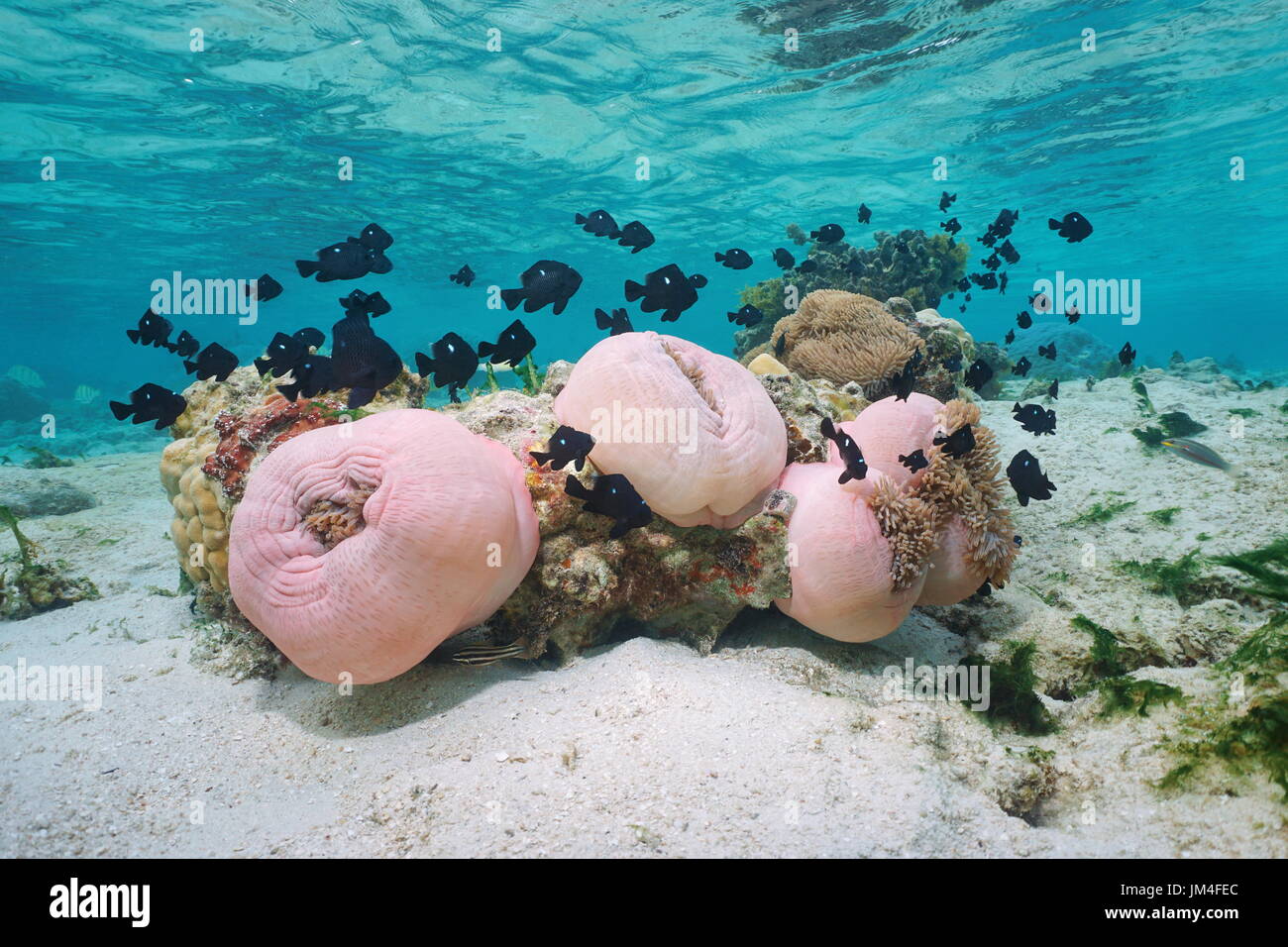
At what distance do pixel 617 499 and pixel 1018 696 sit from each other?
2585 mm

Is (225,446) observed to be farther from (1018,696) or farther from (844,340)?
(844,340)

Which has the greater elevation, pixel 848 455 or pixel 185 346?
pixel 185 346

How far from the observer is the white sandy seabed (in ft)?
7.80

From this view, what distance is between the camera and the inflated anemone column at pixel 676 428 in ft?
11.3

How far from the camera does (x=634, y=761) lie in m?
2.77

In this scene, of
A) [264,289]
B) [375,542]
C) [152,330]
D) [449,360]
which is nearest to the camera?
[375,542]

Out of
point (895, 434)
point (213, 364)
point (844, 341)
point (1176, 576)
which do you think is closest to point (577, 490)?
point (895, 434)

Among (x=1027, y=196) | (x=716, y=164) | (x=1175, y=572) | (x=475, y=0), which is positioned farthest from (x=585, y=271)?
(x=1175, y=572)

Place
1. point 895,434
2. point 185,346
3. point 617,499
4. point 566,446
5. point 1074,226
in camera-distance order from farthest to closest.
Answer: point 1074,226, point 185,346, point 895,434, point 617,499, point 566,446

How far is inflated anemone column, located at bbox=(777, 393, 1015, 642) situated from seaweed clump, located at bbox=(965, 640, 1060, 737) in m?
0.48

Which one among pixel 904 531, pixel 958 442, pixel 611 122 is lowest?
pixel 904 531

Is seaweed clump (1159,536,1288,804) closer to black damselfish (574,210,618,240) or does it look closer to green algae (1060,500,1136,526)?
green algae (1060,500,1136,526)

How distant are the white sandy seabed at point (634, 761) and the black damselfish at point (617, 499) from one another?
85 cm

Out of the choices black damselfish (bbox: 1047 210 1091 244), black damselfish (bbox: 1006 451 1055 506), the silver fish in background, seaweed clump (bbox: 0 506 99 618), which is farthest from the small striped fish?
black damselfish (bbox: 1047 210 1091 244)
